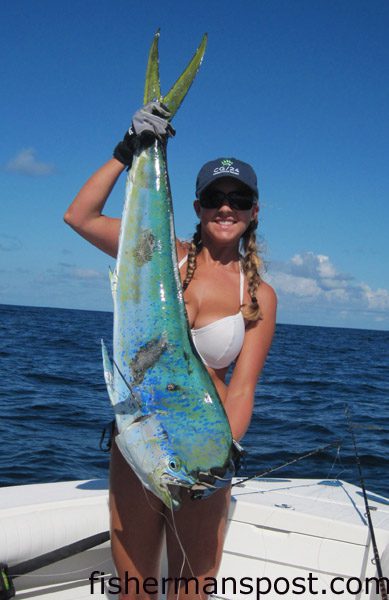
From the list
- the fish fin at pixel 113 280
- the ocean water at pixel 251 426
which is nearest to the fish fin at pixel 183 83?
the fish fin at pixel 113 280

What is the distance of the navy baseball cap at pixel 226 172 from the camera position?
2.48m

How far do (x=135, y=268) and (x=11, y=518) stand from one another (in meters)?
1.74

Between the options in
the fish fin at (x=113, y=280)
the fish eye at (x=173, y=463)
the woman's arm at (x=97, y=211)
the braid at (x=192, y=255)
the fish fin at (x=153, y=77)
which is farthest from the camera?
the braid at (x=192, y=255)

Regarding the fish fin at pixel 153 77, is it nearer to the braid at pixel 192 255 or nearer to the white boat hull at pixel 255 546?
the braid at pixel 192 255

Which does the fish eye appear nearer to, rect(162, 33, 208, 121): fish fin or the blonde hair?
the blonde hair

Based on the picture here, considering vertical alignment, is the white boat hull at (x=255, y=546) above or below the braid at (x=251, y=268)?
below

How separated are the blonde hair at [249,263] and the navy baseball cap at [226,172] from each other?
233 millimetres

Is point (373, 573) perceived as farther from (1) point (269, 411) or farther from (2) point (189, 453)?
(1) point (269, 411)

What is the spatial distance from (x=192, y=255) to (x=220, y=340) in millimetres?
419

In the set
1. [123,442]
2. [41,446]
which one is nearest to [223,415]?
[123,442]

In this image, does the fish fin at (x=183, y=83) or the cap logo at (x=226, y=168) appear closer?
the fish fin at (x=183, y=83)

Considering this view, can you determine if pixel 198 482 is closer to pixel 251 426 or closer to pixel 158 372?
pixel 158 372

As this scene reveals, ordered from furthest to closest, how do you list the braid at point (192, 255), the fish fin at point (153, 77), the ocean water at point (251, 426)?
the ocean water at point (251, 426), the braid at point (192, 255), the fish fin at point (153, 77)

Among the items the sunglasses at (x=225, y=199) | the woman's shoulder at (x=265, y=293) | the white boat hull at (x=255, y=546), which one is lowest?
the white boat hull at (x=255, y=546)
